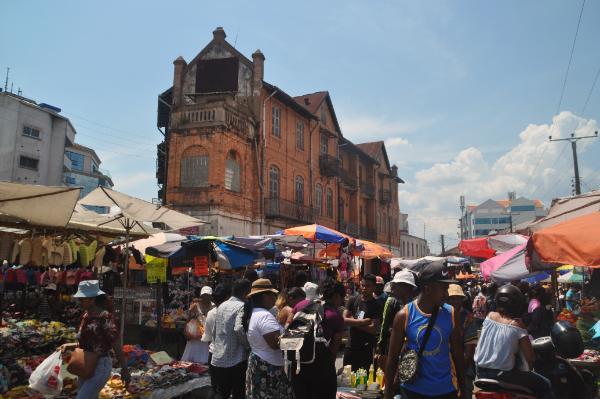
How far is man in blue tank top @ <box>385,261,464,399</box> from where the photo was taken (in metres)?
3.35

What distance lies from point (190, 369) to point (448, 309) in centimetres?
498

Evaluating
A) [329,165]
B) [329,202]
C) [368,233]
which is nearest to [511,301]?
[329,165]

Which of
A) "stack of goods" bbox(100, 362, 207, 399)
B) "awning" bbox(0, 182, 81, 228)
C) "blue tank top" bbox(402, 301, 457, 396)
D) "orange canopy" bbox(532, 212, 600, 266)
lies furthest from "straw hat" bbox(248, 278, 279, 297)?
"orange canopy" bbox(532, 212, 600, 266)

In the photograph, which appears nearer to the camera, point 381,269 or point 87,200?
point 87,200

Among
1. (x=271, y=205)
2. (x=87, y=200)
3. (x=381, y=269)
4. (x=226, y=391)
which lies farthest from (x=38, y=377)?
(x=271, y=205)

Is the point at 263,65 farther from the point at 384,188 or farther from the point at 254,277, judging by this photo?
the point at 384,188

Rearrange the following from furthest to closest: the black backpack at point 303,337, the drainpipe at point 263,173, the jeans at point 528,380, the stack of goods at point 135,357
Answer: the drainpipe at point 263,173, the stack of goods at point 135,357, the black backpack at point 303,337, the jeans at point 528,380

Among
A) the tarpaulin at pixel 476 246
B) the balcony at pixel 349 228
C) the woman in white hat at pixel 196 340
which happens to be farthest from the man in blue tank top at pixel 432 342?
the balcony at pixel 349 228

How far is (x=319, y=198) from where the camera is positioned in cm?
3050

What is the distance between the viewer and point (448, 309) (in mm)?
3520

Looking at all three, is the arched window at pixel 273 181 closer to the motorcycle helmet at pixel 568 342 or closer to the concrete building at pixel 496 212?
the motorcycle helmet at pixel 568 342

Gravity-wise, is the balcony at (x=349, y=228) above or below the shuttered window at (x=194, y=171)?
below

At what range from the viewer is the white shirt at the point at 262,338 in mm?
4539

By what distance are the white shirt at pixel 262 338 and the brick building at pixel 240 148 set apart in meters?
16.2
